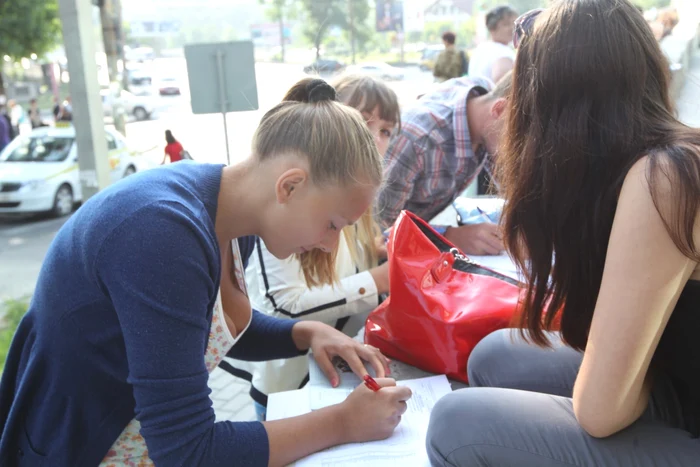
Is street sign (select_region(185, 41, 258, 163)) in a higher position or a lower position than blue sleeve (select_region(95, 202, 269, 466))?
higher

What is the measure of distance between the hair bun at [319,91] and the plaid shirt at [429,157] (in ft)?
3.21

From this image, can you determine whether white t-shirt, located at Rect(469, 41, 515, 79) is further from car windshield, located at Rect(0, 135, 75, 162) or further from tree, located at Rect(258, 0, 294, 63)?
car windshield, located at Rect(0, 135, 75, 162)

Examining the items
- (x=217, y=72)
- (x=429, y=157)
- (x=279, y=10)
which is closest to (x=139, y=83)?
(x=279, y=10)

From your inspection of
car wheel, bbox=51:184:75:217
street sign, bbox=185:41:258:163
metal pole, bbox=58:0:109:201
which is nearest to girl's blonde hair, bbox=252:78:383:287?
street sign, bbox=185:41:258:163

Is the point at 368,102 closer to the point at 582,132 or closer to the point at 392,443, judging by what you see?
the point at 582,132

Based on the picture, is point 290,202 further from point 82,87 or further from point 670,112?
point 82,87

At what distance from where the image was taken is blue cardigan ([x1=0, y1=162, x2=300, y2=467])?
101 centimetres

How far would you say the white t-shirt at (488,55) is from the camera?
16.8ft

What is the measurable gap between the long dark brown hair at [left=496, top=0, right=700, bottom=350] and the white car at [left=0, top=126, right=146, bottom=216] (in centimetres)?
897

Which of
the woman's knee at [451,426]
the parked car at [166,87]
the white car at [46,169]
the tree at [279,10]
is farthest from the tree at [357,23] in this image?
the white car at [46,169]

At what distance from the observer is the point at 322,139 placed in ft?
3.97

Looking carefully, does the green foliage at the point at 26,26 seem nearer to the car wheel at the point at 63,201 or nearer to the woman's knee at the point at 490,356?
the car wheel at the point at 63,201

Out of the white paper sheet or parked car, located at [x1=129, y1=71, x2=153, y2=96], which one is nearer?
the white paper sheet

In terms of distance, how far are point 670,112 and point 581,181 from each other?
0.21 m
